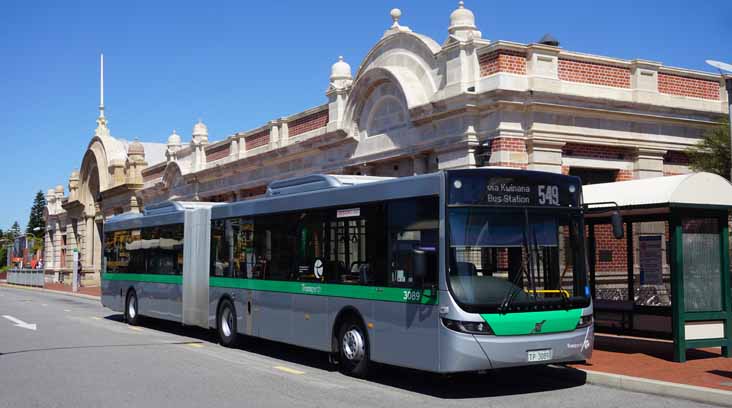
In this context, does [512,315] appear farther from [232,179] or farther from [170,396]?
[232,179]

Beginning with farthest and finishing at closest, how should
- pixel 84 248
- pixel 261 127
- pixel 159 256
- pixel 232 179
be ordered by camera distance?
1. pixel 84 248
2. pixel 232 179
3. pixel 261 127
4. pixel 159 256

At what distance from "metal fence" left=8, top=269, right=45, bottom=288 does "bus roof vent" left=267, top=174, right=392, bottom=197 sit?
47.3 m

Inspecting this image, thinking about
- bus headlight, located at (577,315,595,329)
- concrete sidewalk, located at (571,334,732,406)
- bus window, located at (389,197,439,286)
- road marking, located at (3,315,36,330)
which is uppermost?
bus window, located at (389,197,439,286)

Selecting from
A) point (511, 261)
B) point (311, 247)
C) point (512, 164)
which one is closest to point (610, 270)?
point (512, 164)

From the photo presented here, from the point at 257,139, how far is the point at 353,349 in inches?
847

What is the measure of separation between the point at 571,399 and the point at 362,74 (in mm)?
15642

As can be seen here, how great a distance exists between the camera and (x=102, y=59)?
6412 cm

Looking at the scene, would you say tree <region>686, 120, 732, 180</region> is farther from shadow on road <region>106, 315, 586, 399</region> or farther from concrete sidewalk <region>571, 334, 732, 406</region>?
shadow on road <region>106, 315, 586, 399</region>

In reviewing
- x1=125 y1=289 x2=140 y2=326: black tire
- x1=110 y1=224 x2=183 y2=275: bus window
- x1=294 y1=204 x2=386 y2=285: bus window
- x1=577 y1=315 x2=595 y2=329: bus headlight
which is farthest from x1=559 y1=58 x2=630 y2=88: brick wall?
x1=125 y1=289 x2=140 y2=326: black tire

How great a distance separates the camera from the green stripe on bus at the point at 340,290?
9.97 metres

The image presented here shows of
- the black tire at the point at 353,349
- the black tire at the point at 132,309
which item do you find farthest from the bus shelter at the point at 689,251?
the black tire at the point at 132,309

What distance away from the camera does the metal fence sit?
57006 mm

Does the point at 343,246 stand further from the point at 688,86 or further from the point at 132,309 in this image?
the point at 688,86

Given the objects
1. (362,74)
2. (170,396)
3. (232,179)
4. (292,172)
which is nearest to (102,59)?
(232,179)
